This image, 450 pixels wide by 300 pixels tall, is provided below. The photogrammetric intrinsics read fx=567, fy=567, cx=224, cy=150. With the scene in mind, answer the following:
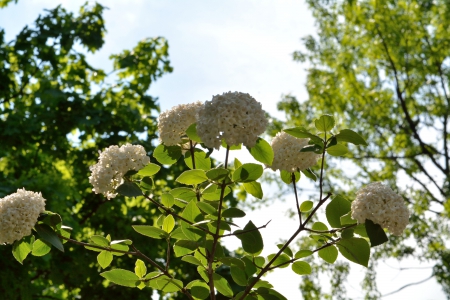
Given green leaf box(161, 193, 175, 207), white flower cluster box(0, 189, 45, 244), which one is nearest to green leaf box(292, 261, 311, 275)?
green leaf box(161, 193, 175, 207)

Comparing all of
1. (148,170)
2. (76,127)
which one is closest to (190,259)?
(148,170)

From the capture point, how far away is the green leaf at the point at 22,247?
2.48m

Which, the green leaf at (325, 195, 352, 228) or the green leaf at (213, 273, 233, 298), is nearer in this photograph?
the green leaf at (325, 195, 352, 228)

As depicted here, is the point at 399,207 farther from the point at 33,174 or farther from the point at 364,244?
the point at 33,174

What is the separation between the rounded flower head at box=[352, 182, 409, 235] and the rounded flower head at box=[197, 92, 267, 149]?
496 mm

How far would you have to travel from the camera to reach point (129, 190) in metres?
2.21

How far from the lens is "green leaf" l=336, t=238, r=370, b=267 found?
2303 millimetres

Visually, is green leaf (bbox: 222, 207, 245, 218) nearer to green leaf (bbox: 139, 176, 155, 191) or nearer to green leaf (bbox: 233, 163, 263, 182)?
green leaf (bbox: 233, 163, 263, 182)

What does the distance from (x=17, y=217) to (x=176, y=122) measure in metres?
0.76

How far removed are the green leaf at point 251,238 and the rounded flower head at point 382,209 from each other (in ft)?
1.34

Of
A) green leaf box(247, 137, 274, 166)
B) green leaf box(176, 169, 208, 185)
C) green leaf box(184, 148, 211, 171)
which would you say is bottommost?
green leaf box(176, 169, 208, 185)

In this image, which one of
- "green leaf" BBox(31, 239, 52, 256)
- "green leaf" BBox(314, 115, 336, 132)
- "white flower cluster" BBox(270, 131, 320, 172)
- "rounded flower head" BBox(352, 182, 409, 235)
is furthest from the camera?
"green leaf" BBox(31, 239, 52, 256)

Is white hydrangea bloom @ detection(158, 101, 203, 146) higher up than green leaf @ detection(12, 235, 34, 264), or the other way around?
white hydrangea bloom @ detection(158, 101, 203, 146)

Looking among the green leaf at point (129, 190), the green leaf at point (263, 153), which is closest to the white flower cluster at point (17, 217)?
the green leaf at point (129, 190)
